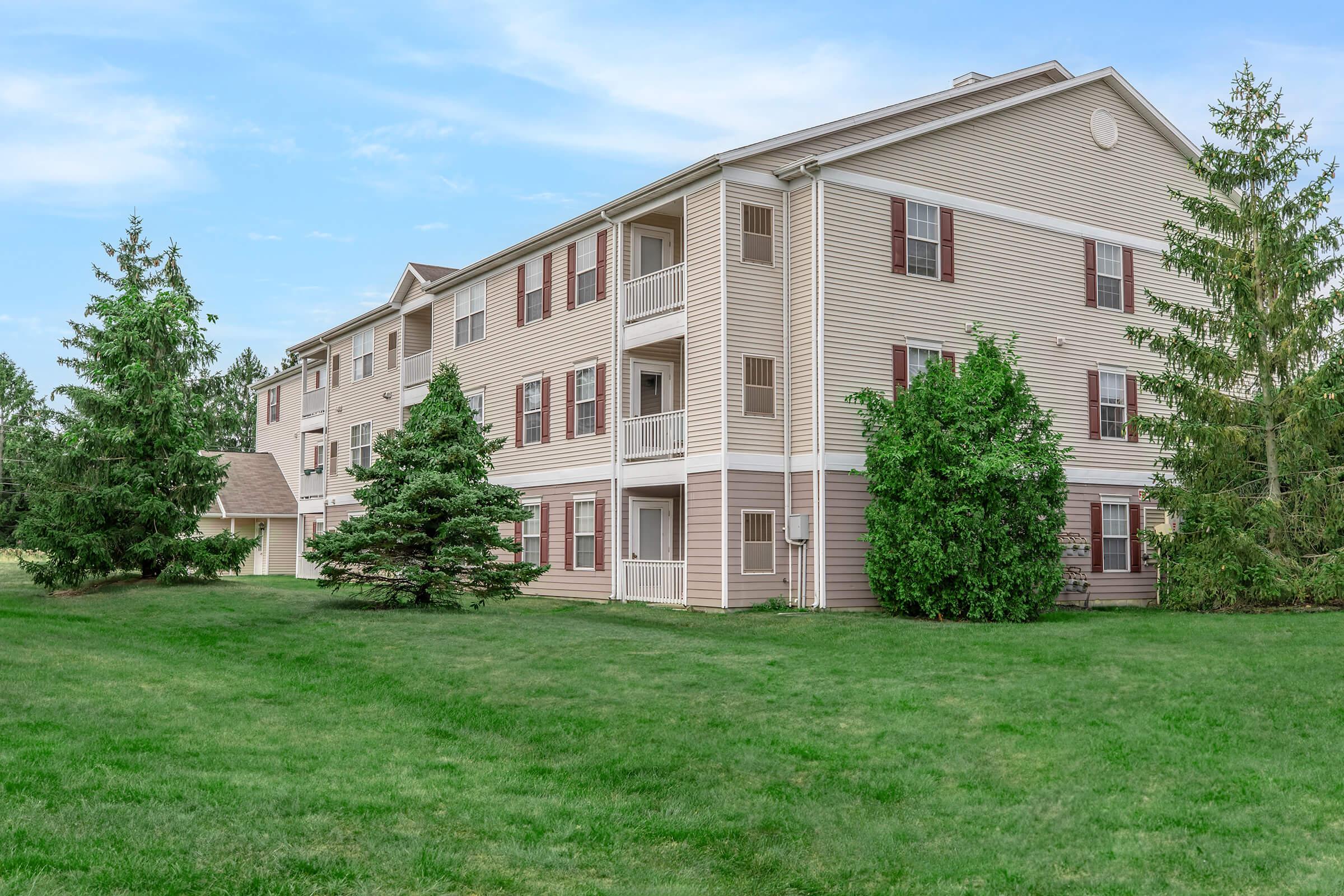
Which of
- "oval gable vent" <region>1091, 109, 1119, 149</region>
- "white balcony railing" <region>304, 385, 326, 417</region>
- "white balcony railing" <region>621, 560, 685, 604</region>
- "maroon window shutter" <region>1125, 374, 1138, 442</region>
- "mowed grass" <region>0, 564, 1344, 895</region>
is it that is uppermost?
"oval gable vent" <region>1091, 109, 1119, 149</region>

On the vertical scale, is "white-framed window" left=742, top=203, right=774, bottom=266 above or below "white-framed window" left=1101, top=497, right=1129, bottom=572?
above

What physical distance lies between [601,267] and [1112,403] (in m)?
11.5

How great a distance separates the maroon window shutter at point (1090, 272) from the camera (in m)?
25.9

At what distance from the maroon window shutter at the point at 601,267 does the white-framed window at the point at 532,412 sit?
326 cm

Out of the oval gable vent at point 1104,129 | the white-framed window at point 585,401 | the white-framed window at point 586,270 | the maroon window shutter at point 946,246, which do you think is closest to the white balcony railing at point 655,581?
the white-framed window at point 585,401

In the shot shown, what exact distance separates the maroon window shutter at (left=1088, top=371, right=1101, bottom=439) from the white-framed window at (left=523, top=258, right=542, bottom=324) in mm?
12562

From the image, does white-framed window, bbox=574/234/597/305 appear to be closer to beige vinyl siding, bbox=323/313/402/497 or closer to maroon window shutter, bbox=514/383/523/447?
maroon window shutter, bbox=514/383/523/447

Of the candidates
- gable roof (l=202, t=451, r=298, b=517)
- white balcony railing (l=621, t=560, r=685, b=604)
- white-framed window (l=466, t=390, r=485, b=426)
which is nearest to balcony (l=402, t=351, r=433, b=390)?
white-framed window (l=466, t=390, r=485, b=426)

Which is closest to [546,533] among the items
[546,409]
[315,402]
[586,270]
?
[546,409]

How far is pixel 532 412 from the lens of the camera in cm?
2847

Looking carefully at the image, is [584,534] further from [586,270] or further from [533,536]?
[586,270]

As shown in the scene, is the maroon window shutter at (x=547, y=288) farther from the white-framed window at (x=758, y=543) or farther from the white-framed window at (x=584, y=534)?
the white-framed window at (x=758, y=543)

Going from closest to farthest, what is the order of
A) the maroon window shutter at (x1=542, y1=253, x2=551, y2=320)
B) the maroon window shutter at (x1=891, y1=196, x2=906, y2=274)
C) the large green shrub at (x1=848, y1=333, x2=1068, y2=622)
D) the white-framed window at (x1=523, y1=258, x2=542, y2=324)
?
1. the large green shrub at (x1=848, y1=333, x2=1068, y2=622)
2. the maroon window shutter at (x1=891, y1=196, x2=906, y2=274)
3. the maroon window shutter at (x1=542, y1=253, x2=551, y2=320)
4. the white-framed window at (x1=523, y1=258, x2=542, y2=324)

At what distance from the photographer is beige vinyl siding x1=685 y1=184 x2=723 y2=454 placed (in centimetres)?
2216
